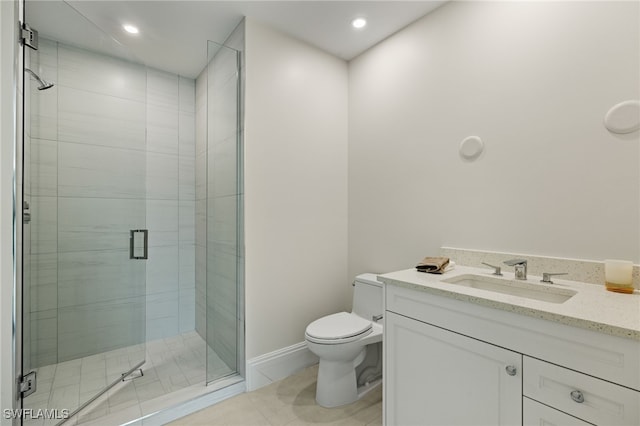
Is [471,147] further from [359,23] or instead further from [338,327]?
[338,327]

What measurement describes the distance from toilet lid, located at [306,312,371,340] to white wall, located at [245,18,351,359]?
398 mm

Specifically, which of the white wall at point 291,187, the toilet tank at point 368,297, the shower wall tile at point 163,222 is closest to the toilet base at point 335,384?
the toilet tank at point 368,297

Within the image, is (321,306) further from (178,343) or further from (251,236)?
(178,343)

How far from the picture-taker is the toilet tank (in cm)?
208

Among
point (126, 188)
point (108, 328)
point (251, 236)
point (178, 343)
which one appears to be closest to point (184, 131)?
point (126, 188)

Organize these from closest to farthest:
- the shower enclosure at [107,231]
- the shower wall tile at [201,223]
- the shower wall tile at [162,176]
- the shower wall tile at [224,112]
Result: the shower enclosure at [107,231] < the shower wall tile at [224,112] < the shower wall tile at [201,223] < the shower wall tile at [162,176]

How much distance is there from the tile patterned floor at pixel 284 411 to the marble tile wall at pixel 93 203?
3.20 feet

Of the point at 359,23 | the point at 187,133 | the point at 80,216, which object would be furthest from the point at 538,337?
the point at 187,133

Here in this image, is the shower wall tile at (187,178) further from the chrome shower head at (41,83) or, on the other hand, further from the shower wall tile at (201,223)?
the chrome shower head at (41,83)

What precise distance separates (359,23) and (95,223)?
2.37 meters

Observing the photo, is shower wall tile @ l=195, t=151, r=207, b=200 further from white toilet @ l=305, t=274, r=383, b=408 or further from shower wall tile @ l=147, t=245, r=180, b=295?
white toilet @ l=305, t=274, r=383, b=408

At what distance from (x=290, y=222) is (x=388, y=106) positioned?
1.19 metres

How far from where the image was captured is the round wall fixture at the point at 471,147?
175 cm

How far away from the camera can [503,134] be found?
165 cm
